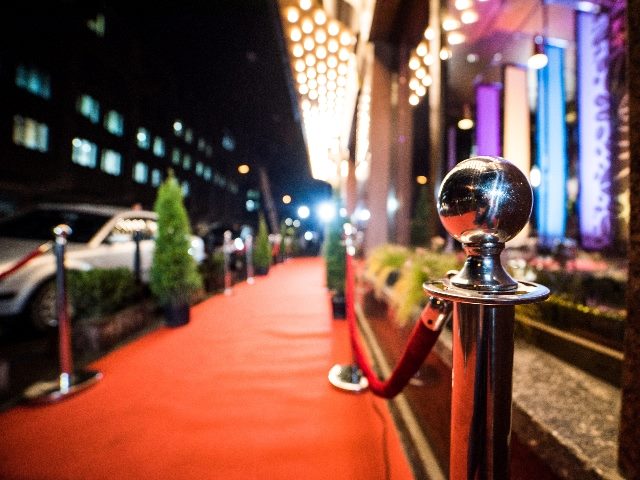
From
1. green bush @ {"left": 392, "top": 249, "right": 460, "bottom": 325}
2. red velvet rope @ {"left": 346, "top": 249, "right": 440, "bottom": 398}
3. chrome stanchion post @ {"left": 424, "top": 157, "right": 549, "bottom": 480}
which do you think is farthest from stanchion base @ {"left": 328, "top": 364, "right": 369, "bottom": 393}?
chrome stanchion post @ {"left": 424, "top": 157, "right": 549, "bottom": 480}

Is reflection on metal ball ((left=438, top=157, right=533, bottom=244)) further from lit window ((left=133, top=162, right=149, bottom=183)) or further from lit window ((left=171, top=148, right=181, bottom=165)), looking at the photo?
lit window ((left=171, top=148, right=181, bottom=165))

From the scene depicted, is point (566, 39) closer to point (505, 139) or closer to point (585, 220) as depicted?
point (505, 139)

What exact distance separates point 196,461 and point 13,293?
3.97 metres

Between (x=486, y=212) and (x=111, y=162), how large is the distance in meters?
30.8

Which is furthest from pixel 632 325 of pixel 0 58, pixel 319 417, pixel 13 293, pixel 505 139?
pixel 0 58

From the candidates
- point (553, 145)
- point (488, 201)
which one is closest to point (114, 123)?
point (553, 145)

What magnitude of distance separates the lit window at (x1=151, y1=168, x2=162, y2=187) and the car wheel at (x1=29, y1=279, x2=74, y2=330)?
31.8 m

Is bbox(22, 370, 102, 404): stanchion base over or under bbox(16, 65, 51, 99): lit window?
under

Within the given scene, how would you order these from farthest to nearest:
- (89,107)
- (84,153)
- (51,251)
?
1. (89,107)
2. (84,153)
3. (51,251)

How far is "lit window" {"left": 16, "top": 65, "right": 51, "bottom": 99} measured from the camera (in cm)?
1739

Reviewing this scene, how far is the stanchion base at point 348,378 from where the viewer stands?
2996 mm

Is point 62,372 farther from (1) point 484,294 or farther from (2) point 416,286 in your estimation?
Result: (1) point 484,294

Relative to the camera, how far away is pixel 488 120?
8.38m

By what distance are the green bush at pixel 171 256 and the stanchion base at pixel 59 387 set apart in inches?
73.7
